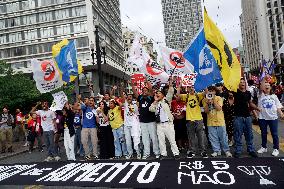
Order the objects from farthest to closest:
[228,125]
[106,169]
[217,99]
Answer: [228,125] < [217,99] < [106,169]

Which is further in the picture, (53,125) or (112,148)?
(53,125)

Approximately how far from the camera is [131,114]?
35.2ft

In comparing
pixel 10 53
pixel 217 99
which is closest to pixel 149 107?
pixel 217 99

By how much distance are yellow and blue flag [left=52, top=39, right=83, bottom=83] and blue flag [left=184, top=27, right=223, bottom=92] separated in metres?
4.22

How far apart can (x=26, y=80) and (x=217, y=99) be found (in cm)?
3498

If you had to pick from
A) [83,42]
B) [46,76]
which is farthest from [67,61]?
[83,42]

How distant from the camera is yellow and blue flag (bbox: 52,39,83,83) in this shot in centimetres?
1173

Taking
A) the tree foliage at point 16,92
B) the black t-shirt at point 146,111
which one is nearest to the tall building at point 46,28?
the tree foliage at point 16,92

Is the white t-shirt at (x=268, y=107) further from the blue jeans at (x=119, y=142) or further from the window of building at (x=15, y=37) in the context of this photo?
the window of building at (x=15, y=37)

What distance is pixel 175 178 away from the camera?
22.5 feet

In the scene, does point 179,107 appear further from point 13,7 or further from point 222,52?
point 13,7

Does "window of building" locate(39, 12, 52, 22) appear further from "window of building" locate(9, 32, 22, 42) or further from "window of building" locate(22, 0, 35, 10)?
"window of building" locate(9, 32, 22, 42)

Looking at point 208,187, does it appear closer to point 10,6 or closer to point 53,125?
point 53,125

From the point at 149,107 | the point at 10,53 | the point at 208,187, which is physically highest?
the point at 10,53
